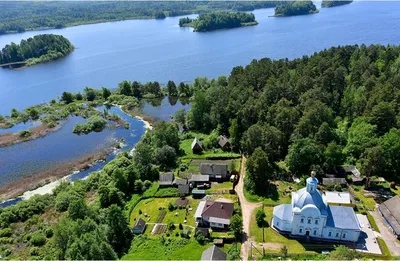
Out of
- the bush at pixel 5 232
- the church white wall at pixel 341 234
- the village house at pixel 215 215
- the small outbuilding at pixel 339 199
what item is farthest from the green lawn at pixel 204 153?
the bush at pixel 5 232

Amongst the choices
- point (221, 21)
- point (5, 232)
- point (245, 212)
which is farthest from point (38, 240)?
point (221, 21)

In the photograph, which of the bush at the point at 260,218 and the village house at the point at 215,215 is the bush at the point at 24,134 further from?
the bush at the point at 260,218

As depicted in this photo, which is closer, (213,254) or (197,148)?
(213,254)

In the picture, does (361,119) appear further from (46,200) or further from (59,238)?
(46,200)

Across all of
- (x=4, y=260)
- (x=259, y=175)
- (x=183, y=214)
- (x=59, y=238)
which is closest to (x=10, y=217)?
(x=4, y=260)

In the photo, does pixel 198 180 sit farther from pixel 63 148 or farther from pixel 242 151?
pixel 63 148

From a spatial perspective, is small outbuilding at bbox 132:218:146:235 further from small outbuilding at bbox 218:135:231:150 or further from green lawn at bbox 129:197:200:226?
small outbuilding at bbox 218:135:231:150
